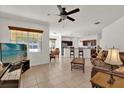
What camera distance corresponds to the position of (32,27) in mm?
5969

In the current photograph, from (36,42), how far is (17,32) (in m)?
1.23

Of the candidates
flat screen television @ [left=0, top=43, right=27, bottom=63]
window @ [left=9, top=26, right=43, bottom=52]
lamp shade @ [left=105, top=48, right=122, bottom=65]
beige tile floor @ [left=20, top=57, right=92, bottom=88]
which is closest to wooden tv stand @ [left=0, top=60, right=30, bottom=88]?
flat screen television @ [left=0, top=43, right=27, bottom=63]

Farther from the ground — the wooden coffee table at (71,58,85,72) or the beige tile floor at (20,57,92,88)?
the wooden coffee table at (71,58,85,72)

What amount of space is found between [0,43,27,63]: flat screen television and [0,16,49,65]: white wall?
217 centimetres

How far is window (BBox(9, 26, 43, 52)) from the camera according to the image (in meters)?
5.39

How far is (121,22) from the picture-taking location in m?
5.53

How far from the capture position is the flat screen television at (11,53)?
2.89 m

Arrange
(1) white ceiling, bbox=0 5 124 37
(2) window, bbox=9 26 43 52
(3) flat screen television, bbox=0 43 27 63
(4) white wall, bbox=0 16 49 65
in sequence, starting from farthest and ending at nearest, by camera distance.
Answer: (2) window, bbox=9 26 43 52
(4) white wall, bbox=0 16 49 65
(1) white ceiling, bbox=0 5 124 37
(3) flat screen television, bbox=0 43 27 63

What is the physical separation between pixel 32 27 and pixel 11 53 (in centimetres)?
320

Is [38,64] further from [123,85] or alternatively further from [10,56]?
[123,85]

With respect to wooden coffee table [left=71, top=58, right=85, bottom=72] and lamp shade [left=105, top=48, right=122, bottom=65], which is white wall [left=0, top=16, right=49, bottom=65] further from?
lamp shade [left=105, top=48, right=122, bottom=65]

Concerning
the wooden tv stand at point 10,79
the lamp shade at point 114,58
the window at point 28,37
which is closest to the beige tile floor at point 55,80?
the wooden tv stand at point 10,79
